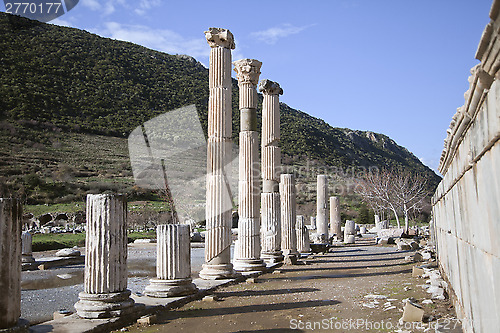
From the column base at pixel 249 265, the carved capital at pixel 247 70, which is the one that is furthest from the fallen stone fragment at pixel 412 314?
the carved capital at pixel 247 70

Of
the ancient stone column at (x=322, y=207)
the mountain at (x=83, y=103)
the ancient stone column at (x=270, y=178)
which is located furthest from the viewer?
the mountain at (x=83, y=103)

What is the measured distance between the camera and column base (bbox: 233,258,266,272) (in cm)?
1509

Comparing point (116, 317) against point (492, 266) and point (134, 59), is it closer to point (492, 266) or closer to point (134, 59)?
point (492, 266)

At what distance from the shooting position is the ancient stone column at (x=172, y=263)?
1011 cm

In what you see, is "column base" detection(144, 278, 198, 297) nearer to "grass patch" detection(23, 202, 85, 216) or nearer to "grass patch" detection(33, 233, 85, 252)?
"grass patch" detection(33, 233, 85, 252)

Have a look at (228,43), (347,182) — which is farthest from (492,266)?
(347,182)

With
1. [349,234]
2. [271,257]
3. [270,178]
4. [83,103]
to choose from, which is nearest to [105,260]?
[271,257]

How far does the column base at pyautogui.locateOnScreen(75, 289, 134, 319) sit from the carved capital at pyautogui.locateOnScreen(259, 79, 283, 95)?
39.8 feet

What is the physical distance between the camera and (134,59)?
88125 millimetres

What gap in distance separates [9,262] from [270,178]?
12871 millimetres

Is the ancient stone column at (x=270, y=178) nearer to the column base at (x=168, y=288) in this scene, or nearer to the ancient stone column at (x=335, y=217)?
the column base at (x=168, y=288)

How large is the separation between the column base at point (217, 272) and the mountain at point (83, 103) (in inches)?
1315

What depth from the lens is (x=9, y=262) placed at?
631 cm

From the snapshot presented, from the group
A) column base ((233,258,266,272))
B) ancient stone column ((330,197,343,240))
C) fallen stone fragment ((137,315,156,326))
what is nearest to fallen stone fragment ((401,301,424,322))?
fallen stone fragment ((137,315,156,326))
